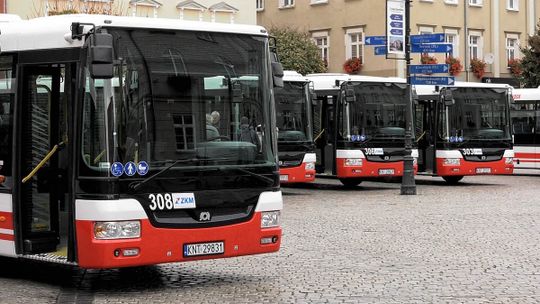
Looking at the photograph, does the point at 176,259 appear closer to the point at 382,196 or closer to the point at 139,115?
the point at 139,115

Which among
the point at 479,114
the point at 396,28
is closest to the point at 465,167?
the point at 479,114

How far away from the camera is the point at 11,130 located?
11.8m

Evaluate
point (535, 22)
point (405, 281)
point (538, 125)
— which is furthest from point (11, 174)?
point (535, 22)

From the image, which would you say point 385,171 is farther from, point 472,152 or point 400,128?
point 472,152

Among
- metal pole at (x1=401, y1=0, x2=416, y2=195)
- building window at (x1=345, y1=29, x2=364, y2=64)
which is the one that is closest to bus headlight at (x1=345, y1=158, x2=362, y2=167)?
metal pole at (x1=401, y1=0, x2=416, y2=195)

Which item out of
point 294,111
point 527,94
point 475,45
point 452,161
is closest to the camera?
point 294,111

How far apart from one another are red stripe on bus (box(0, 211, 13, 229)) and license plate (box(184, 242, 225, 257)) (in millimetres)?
2022

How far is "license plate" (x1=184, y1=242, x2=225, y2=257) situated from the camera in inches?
435

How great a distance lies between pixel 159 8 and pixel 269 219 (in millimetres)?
38400

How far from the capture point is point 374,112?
2967 cm

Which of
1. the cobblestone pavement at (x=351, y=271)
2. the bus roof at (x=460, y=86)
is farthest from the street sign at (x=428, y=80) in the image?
the cobblestone pavement at (x=351, y=271)

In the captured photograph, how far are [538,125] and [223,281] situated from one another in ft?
85.5

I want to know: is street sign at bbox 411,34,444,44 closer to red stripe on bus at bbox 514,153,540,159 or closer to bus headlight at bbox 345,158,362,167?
bus headlight at bbox 345,158,362,167

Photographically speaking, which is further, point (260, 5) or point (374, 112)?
point (260, 5)
